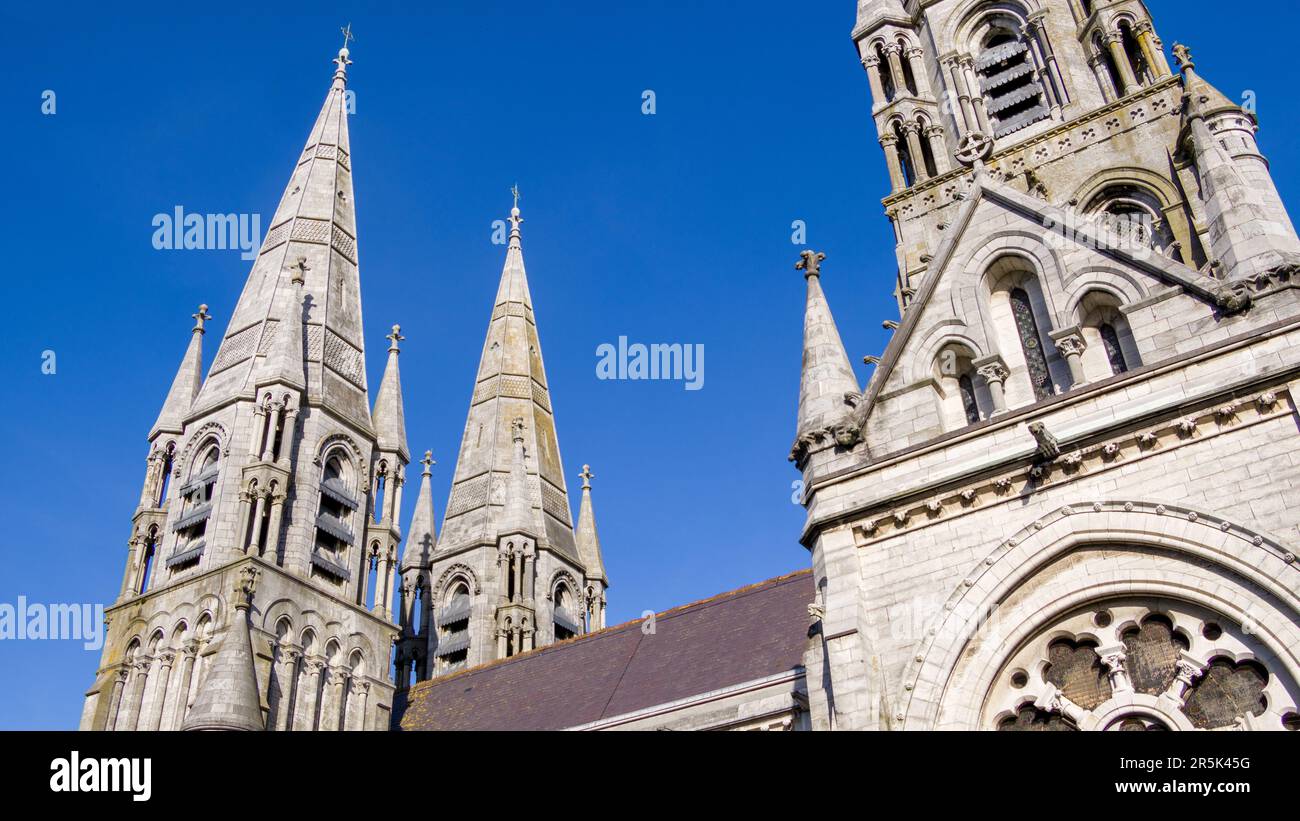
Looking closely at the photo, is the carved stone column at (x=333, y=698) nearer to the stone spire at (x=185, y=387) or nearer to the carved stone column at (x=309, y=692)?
the carved stone column at (x=309, y=692)

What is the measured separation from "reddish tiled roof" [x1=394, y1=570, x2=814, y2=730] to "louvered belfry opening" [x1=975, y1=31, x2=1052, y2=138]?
9756mm

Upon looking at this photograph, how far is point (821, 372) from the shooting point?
14.2m

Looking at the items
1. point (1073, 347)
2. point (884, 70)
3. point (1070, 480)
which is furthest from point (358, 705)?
point (1070, 480)

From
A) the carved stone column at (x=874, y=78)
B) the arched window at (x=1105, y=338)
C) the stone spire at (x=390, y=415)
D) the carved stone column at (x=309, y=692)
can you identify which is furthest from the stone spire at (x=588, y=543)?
the arched window at (x=1105, y=338)

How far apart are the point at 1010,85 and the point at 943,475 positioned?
474 inches

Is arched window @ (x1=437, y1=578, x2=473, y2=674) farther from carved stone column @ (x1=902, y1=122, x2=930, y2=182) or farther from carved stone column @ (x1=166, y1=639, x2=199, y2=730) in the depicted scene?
carved stone column @ (x1=902, y1=122, x2=930, y2=182)

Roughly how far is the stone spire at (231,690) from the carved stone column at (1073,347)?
1676 centimetres

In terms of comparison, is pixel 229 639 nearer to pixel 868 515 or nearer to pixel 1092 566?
pixel 868 515

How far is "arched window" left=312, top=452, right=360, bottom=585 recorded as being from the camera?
29.5 m

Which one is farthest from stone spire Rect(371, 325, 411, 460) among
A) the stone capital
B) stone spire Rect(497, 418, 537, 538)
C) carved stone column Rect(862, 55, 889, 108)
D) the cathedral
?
the stone capital

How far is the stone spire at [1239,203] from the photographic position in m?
11.9

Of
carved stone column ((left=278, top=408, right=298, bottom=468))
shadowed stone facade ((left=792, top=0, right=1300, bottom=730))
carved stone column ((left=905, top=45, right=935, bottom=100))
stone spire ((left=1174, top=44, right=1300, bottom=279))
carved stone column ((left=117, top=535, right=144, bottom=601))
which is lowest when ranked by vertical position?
shadowed stone facade ((left=792, top=0, right=1300, bottom=730))
